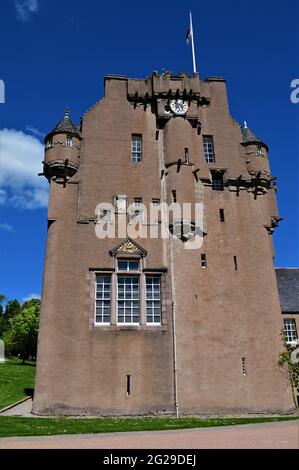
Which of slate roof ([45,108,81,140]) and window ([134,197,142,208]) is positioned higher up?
slate roof ([45,108,81,140])

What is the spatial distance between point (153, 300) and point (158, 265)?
90.7 inches

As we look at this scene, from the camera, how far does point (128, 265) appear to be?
27.5 meters

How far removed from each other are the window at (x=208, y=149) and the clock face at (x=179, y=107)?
8.52 feet

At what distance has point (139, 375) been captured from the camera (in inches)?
982

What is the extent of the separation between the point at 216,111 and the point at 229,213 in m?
8.62

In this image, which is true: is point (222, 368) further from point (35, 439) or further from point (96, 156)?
point (96, 156)

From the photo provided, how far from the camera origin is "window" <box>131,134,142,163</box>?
3067 centimetres

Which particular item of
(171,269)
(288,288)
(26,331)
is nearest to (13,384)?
(171,269)

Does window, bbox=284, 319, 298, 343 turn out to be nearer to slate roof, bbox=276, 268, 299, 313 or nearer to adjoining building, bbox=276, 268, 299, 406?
adjoining building, bbox=276, 268, 299, 406

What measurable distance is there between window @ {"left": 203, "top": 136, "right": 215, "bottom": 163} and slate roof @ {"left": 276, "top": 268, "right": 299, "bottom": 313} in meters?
12.2

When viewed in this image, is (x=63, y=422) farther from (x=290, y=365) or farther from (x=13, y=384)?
(x=13, y=384)

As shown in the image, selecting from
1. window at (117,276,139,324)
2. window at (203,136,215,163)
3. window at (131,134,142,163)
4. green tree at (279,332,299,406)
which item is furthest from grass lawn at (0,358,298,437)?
window at (203,136,215,163)

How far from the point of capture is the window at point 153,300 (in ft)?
86.9

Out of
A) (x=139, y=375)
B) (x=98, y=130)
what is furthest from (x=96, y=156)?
(x=139, y=375)
